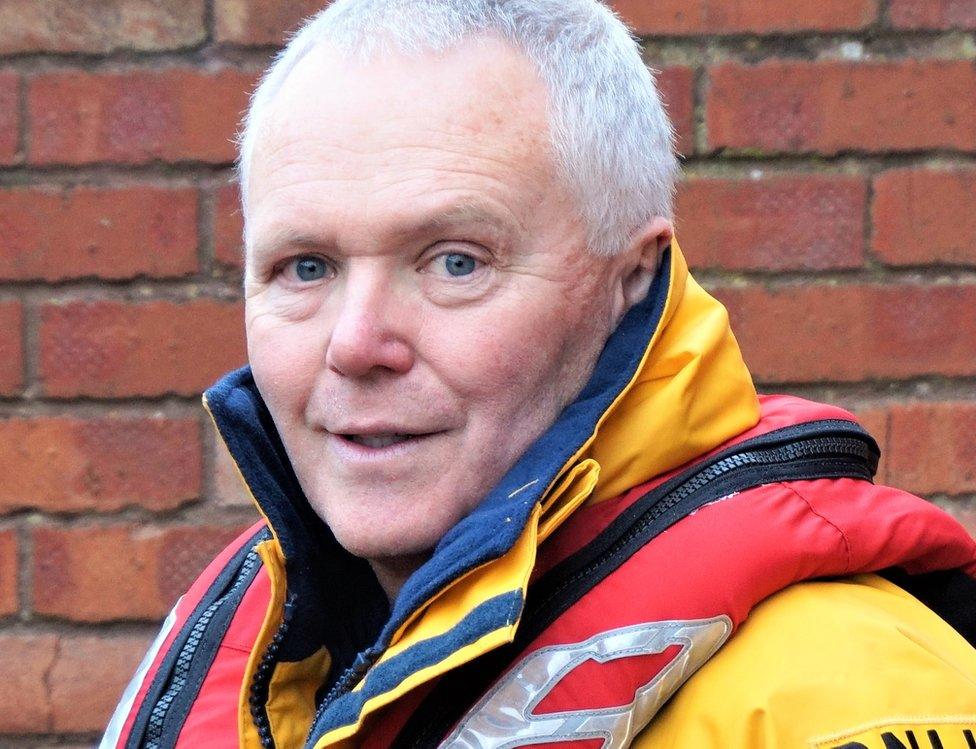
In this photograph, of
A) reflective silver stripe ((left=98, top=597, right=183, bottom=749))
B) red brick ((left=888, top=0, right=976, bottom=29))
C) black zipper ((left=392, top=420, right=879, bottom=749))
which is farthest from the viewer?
red brick ((left=888, top=0, right=976, bottom=29))

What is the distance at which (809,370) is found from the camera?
171cm

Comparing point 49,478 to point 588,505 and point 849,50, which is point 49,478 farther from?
point 849,50

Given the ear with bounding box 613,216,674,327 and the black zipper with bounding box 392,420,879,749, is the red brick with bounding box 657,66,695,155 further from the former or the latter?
the black zipper with bounding box 392,420,879,749

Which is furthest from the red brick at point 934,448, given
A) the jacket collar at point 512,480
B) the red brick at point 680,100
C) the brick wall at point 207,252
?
the jacket collar at point 512,480

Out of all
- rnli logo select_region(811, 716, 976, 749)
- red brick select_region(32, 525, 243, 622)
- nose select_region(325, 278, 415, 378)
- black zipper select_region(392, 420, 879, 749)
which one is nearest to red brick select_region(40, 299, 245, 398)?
red brick select_region(32, 525, 243, 622)

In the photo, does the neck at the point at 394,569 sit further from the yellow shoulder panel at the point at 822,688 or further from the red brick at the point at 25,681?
the red brick at the point at 25,681

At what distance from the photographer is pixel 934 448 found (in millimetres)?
1707

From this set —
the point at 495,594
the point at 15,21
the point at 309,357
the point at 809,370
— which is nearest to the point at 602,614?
the point at 495,594

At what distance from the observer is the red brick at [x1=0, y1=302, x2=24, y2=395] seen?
5.70 feet

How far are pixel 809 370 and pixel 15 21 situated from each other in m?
1.23

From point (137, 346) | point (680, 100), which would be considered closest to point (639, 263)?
point (680, 100)

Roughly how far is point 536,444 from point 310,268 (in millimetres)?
275

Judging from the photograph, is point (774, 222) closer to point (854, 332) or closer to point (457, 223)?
point (854, 332)

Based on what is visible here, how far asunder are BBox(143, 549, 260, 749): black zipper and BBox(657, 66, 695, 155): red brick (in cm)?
83
